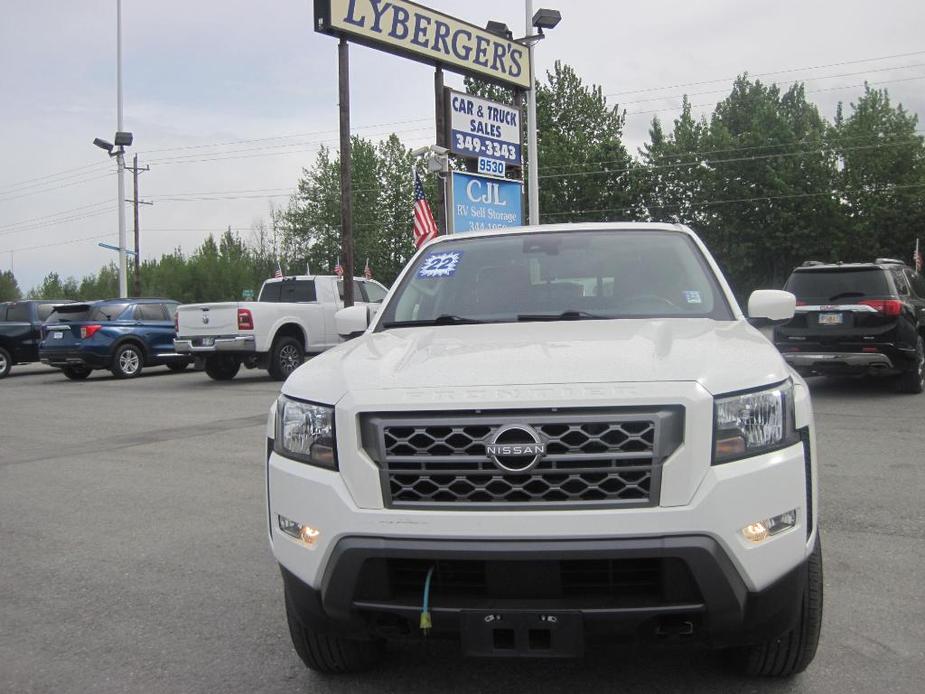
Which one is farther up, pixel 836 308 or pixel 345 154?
pixel 345 154

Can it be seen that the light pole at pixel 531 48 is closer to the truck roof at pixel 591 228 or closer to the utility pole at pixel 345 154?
the utility pole at pixel 345 154

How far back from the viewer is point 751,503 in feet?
8.73

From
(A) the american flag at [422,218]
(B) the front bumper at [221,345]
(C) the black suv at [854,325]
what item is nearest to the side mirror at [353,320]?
(C) the black suv at [854,325]

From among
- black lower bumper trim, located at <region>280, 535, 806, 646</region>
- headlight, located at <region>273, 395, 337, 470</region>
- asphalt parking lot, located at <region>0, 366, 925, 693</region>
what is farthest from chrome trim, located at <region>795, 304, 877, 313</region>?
headlight, located at <region>273, 395, 337, 470</region>

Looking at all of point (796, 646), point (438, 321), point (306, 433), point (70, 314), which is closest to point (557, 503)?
point (306, 433)

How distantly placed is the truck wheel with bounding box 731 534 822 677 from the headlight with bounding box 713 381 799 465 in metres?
0.49

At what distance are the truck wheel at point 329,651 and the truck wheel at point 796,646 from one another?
1373mm

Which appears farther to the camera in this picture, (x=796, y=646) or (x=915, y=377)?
(x=915, y=377)

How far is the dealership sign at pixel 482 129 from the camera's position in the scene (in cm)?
1930

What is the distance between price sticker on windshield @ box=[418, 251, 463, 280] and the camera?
14.9 feet

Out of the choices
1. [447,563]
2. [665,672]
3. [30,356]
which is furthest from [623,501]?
[30,356]

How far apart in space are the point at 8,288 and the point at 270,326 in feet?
241

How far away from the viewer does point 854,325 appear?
1135 centimetres

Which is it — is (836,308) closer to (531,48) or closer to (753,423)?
(753,423)
